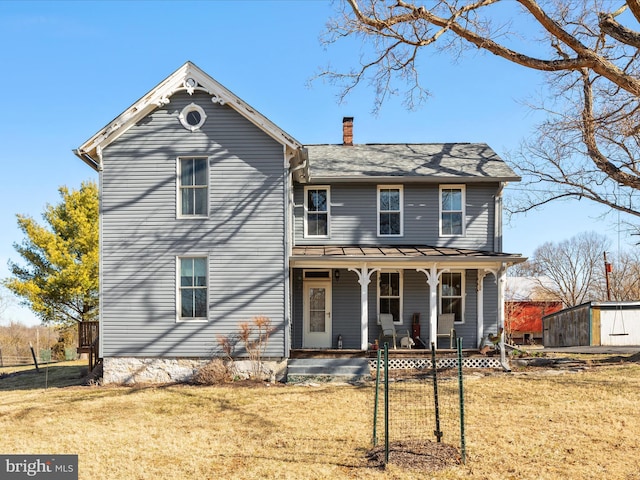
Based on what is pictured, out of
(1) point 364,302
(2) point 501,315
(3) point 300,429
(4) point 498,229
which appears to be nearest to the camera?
(3) point 300,429

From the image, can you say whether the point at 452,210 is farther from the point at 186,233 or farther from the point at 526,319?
the point at 526,319

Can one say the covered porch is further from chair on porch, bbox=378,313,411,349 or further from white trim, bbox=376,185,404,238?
white trim, bbox=376,185,404,238

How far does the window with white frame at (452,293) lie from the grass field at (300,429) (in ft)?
10.2

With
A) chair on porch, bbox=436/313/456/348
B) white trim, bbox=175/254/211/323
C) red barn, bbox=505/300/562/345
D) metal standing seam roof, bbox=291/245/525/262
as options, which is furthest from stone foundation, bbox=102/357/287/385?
red barn, bbox=505/300/562/345

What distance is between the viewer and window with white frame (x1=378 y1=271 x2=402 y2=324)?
1803 cm

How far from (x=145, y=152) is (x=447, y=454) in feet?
37.6

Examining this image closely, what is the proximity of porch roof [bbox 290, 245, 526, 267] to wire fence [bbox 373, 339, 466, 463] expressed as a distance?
9.43 ft

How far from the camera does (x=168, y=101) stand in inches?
619

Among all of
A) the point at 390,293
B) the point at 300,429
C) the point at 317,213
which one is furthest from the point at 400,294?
the point at 300,429

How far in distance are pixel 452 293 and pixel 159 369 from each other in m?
9.03

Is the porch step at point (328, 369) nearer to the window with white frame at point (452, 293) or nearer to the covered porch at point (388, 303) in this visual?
the covered porch at point (388, 303)

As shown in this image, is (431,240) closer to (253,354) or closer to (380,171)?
(380,171)

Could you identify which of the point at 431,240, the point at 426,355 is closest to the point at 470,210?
the point at 431,240

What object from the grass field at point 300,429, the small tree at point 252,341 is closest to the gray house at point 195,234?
the small tree at point 252,341
